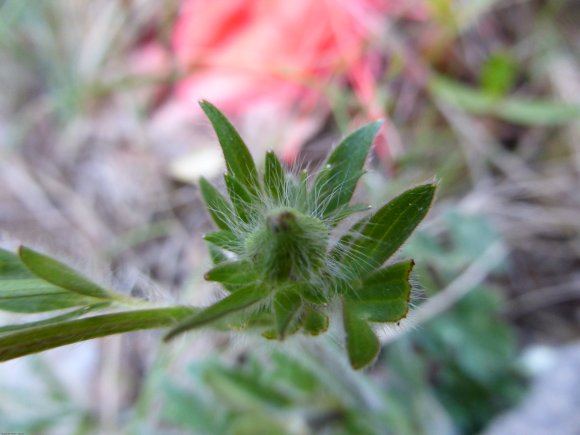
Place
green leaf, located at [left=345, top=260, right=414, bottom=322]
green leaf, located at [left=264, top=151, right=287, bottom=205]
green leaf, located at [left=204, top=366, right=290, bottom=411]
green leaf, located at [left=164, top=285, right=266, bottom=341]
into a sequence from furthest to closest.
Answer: green leaf, located at [left=204, top=366, right=290, bottom=411] → green leaf, located at [left=264, top=151, right=287, bottom=205] → green leaf, located at [left=345, top=260, right=414, bottom=322] → green leaf, located at [left=164, top=285, right=266, bottom=341]

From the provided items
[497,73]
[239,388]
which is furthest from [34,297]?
[497,73]

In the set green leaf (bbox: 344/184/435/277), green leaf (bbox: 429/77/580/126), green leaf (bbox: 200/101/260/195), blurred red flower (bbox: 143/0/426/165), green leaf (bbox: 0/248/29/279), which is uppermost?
green leaf (bbox: 200/101/260/195)

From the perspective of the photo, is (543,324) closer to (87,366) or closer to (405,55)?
(405,55)

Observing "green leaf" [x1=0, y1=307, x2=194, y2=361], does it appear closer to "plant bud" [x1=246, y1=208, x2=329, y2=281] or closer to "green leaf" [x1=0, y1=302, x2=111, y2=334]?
"green leaf" [x1=0, y1=302, x2=111, y2=334]

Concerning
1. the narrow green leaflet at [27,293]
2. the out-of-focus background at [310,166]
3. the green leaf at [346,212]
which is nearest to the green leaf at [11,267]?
the narrow green leaflet at [27,293]

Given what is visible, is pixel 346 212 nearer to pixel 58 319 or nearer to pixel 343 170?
pixel 343 170

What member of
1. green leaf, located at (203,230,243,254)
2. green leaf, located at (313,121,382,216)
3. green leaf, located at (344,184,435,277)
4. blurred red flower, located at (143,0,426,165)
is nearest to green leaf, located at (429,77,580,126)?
blurred red flower, located at (143,0,426,165)

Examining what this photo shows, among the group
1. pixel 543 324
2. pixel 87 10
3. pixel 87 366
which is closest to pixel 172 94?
pixel 87 10

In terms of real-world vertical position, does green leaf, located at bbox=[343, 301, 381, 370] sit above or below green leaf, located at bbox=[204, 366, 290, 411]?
above

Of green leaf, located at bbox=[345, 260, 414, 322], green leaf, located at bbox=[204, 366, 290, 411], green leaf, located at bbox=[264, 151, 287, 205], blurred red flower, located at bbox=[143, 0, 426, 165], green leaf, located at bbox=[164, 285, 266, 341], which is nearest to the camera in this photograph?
green leaf, located at bbox=[164, 285, 266, 341]
